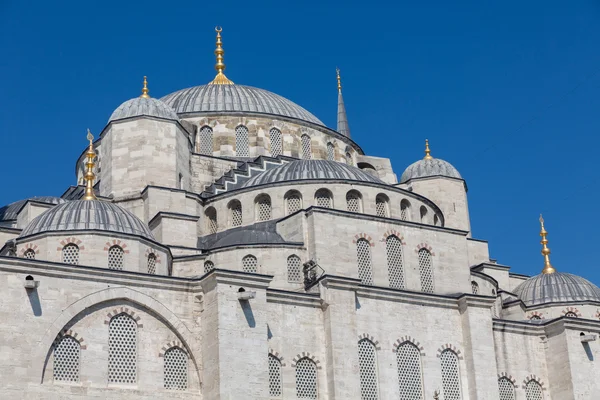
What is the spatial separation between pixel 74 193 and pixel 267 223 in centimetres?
779

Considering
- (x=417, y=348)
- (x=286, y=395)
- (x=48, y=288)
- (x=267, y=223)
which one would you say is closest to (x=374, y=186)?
(x=267, y=223)

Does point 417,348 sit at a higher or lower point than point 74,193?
lower

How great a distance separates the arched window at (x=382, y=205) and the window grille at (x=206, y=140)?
798cm

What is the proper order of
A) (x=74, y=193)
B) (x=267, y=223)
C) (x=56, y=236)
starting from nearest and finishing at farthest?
(x=56, y=236) < (x=267, y=223) < (x=74, y=193)

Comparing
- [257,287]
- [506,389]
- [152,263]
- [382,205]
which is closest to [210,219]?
[382,205]

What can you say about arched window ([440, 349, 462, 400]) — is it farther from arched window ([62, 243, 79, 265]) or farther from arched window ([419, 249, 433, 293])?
arched window ([62, 243, 79, 265])

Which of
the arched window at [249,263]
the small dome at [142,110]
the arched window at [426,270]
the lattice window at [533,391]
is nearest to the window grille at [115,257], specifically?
the arched window at [249,263]

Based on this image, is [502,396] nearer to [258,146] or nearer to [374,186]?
[374,186]

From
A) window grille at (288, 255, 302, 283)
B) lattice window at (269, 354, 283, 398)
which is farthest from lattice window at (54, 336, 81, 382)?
window grille at (288, 255, 302, 283)

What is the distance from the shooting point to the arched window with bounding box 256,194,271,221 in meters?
35.0

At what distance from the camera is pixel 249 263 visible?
3225 cm

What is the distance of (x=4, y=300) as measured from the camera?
2644 centimetres

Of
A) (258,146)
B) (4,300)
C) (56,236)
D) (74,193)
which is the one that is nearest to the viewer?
(4,300)

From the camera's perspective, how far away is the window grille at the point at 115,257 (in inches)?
1148
